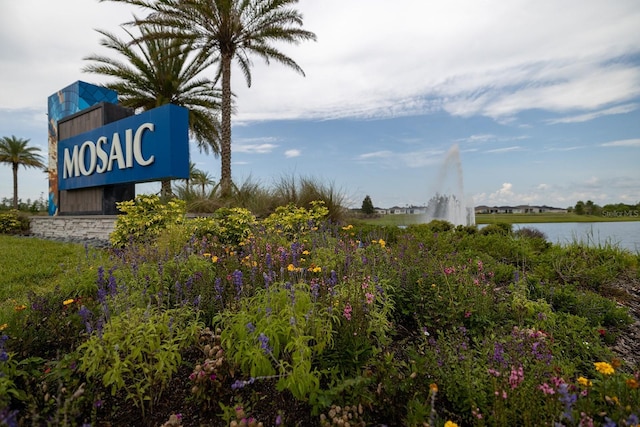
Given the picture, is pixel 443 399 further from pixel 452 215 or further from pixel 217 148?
pixel 217 148

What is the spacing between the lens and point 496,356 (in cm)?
184

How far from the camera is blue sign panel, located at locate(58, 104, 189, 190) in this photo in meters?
8.78

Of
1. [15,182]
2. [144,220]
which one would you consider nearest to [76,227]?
[144,220]

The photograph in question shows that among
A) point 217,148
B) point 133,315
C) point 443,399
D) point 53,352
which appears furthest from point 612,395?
point 217,148

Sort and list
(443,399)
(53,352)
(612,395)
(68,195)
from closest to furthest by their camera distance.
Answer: (612,395)
(443,399)
(53,352)
(68,195)

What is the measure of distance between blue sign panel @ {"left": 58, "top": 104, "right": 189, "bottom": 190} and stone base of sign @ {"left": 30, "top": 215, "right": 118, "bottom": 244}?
1154 millimetres

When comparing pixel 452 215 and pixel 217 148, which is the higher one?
pixel 217 148

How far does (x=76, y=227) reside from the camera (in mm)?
11578

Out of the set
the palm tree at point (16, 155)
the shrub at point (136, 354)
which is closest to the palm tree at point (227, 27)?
the shrub at point (136, 354)

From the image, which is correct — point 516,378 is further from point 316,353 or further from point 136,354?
point 136,354

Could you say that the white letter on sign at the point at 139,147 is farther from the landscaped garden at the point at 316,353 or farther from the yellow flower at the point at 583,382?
the yellow flower at the point at 583,382

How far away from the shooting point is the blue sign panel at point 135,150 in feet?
28.8

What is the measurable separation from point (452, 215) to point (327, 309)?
504 inches

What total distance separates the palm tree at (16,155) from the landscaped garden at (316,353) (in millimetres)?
34955
